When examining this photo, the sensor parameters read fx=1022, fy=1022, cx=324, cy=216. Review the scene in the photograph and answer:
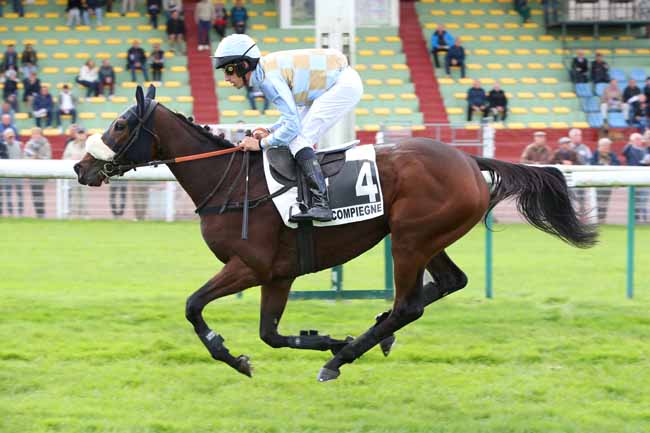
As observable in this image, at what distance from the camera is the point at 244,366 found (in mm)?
5281

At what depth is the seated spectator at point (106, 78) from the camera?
19.6 meters

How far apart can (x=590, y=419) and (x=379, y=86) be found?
1633 centimetres

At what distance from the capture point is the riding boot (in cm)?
543

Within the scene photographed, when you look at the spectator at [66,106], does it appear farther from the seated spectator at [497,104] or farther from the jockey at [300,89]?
the jockey at [300,89]

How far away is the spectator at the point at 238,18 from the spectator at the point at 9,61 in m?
4.61

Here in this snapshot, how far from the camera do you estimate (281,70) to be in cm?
550

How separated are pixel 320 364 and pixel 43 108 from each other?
1388 cm

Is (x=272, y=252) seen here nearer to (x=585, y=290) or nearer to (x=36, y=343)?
(x=36, y=343)

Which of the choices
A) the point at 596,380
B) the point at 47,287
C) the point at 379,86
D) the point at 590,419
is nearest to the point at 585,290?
the point at 596,380

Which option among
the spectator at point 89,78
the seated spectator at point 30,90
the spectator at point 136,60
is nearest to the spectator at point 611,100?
the spectator at point 136,60

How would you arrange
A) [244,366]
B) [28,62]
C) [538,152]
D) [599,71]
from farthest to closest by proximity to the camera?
1. [599,71]
2. [28,62]
3. [538,152]
4. [244,366]

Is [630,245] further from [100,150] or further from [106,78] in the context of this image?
[106,78]

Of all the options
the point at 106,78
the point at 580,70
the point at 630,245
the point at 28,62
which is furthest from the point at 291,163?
the point at 580,70

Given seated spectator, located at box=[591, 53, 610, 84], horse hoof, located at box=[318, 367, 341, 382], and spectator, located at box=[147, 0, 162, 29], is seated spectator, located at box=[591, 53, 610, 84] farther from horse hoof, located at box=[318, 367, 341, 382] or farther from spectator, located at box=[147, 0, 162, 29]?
horse hoof, located at box=[318, 367, 341, 382]
